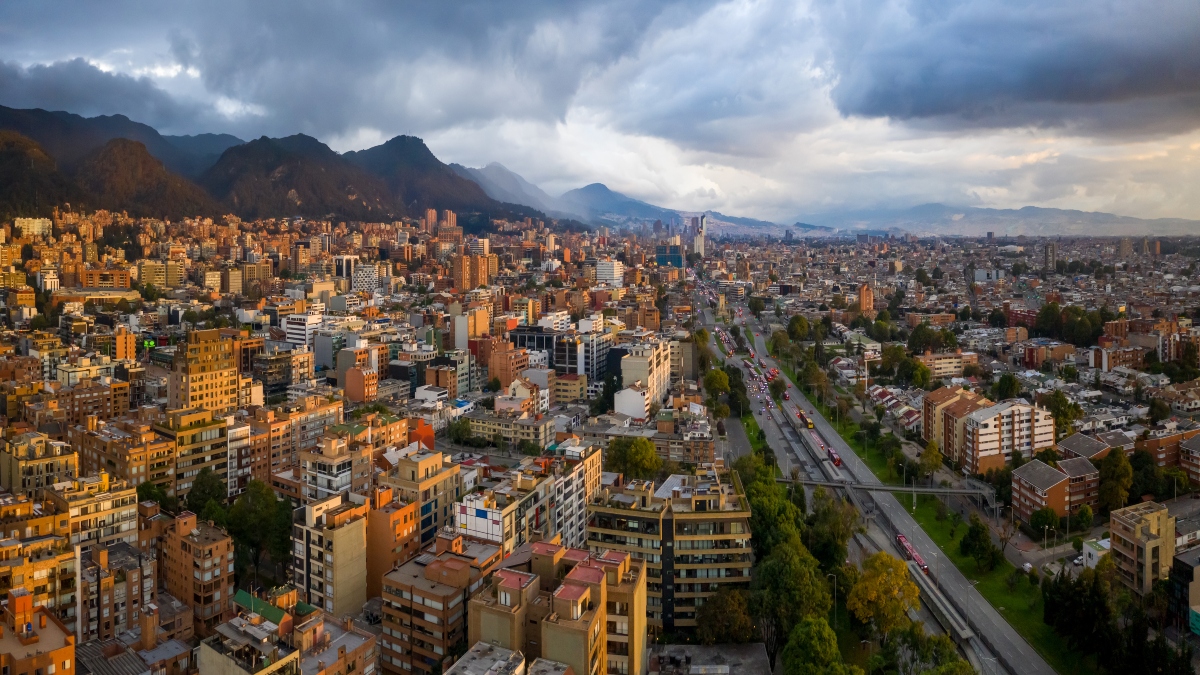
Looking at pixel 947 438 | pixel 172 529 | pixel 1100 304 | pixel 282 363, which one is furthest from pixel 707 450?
pixel 1100 304

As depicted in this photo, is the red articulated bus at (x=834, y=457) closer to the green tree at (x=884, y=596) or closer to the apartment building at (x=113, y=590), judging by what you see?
the green tree at (x=884, y=596)

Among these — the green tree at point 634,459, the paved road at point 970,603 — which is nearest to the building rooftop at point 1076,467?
the paved road at point 970,603

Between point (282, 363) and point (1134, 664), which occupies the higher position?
point (282, 363)

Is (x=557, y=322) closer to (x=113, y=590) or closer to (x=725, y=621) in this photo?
(x=725, y=621)

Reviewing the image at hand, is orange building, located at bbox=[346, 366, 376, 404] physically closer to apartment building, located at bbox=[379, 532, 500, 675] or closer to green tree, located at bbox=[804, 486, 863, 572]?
green tree, located at bbox=[804, 486, 863, 572]

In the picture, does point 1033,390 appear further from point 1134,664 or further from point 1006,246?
point 1006,246

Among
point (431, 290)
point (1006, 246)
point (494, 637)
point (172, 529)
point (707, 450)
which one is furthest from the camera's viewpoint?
point (1006, 246)

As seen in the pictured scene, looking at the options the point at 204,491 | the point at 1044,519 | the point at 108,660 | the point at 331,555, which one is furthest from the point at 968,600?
the point at 204,491
